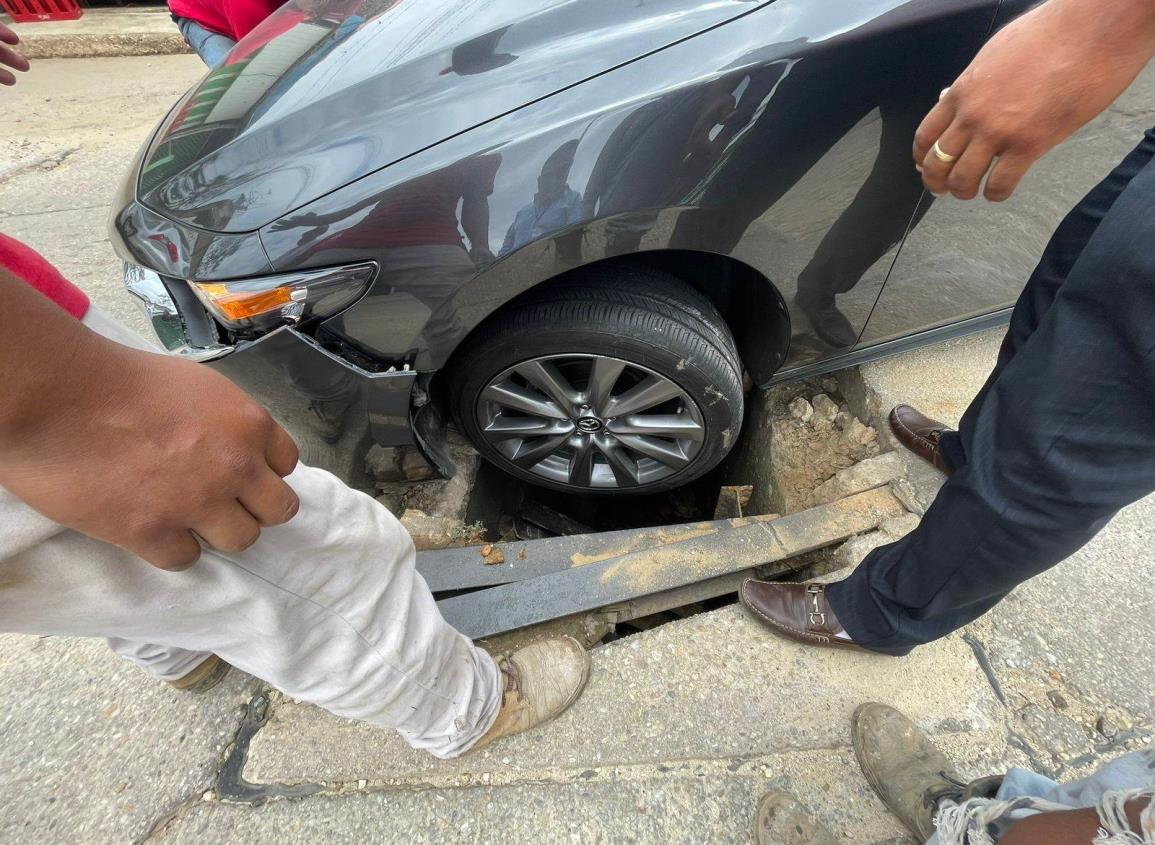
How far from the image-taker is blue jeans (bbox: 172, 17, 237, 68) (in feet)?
9.72

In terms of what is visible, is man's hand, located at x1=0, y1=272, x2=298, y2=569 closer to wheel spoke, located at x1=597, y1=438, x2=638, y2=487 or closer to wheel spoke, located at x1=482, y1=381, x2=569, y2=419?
wheel spoke, located at x1=482, y1=381, x2=569, y2=419

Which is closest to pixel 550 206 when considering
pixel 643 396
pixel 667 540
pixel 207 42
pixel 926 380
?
pixel 643 396

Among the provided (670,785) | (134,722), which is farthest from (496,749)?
(134,722)

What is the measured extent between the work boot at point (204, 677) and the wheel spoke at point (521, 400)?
1.03 m

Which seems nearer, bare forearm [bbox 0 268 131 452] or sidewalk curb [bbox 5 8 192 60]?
bare forearm [bbox 0 268 131 452]

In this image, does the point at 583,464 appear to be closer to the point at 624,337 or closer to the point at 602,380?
the point at 602,380

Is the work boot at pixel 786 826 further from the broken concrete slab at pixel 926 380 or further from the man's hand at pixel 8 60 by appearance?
the man's hand at pixel 8 60

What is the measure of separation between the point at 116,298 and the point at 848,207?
136 inches

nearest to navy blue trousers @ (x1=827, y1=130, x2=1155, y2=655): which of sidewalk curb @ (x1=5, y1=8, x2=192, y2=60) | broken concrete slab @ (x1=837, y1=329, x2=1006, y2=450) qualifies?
broken concrete slab @ (x1=837, y1=329, x2=1006, y2=450)

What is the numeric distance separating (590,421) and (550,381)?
22 centimetres

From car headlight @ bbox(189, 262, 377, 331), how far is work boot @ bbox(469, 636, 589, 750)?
41.3 inches

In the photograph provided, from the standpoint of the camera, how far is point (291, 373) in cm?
160

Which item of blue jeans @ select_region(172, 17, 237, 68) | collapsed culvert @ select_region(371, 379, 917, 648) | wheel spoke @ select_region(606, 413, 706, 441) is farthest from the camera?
blue jeans @ select_region(172, 17, 237, 68)

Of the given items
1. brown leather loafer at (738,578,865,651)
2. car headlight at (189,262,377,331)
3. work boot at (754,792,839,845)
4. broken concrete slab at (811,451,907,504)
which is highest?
car headlight at (189,262,377,331)
